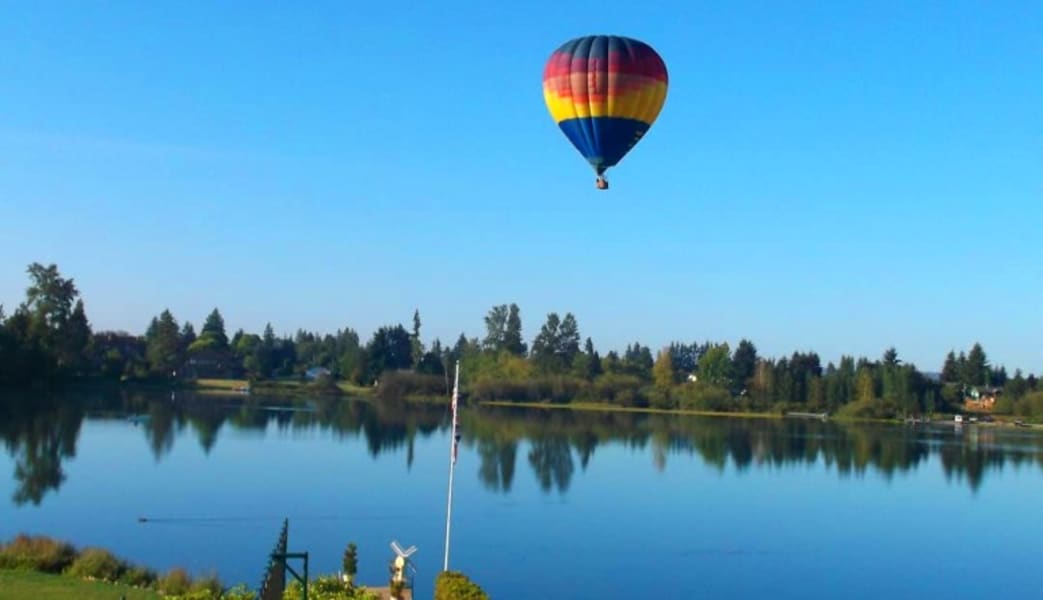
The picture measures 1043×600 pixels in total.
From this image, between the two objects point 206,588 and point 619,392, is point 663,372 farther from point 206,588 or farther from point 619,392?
point 206,588

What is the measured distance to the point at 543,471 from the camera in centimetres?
3794

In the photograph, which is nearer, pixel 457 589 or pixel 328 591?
pixel 457 589

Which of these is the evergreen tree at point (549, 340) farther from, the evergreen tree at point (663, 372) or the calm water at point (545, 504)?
the calm water at point (545, 504)

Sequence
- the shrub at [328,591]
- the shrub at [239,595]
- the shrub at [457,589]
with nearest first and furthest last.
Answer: the shrub at [457,589] → the shrub at [328,591] → the shrub at [239,595]

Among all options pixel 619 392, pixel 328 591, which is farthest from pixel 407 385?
pixel 328 591

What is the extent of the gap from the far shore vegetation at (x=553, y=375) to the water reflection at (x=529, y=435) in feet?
22.6

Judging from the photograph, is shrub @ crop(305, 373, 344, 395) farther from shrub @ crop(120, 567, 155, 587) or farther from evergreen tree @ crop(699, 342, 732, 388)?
shrub @ crop(120, 567, 155, 587)

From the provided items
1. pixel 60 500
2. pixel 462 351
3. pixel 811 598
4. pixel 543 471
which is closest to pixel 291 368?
pixel 462 351

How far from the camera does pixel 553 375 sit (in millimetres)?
90688

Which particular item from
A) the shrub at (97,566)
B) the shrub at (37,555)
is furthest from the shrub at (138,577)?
the shrub at (37,555)

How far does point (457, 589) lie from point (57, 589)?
5116mm

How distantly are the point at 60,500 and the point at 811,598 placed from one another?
1674 centimetres

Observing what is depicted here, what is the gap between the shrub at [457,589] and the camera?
11836mm

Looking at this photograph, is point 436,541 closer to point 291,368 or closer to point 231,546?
point 231,546
